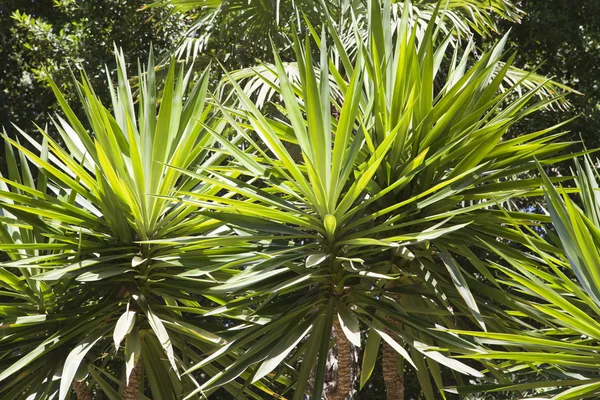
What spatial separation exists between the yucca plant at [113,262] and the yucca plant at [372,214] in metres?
0.24

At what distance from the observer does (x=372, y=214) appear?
2.73 meters

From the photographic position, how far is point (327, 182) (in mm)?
2740

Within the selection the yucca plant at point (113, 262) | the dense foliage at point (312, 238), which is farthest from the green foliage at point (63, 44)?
the dense foliage at point (312, 238)

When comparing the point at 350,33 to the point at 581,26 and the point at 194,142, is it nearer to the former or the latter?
the point at 194,142

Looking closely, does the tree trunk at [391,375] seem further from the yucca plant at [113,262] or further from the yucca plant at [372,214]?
the yucca plant at [113,262]

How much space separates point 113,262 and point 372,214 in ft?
3.63

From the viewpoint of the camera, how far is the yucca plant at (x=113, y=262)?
2.96 m

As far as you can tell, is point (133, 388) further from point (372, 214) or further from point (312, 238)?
point (372, 214)

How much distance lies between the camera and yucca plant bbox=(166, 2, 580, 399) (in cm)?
269

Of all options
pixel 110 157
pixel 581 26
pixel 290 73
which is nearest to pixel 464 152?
pixel 110 157

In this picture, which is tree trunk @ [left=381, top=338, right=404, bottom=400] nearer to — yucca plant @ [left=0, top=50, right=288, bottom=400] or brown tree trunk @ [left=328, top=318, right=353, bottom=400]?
brown tree trunk @ [left=328, top=318, right=353, bottom=400]

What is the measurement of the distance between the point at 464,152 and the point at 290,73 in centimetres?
297

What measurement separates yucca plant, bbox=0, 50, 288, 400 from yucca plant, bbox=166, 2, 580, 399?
0.24 m

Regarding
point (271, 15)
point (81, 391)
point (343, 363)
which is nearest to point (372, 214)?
point (343, 363)
